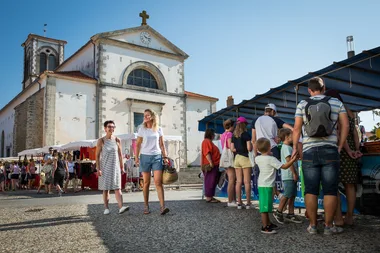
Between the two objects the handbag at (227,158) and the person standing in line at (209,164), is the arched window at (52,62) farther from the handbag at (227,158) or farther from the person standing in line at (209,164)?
the handbag at (227,158)

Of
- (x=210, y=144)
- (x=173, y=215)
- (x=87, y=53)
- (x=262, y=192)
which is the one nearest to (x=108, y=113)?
(x=87, y=53)

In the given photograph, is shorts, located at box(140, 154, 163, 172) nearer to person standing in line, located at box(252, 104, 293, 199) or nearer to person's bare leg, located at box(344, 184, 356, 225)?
person standing in line, located at box(252, 104, 293, 199)

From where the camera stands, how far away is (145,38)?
26734mm

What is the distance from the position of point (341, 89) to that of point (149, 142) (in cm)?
564

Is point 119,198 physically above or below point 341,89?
below

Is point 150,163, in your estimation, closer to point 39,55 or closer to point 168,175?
point 168,175

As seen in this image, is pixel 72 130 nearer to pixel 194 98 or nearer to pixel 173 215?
pixel 194 98

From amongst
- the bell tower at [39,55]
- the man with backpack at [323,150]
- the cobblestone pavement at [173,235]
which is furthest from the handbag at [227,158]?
the bell tower at [39,55]

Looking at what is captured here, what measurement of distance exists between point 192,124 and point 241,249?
2529cm

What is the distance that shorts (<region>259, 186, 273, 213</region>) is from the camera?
164 inches

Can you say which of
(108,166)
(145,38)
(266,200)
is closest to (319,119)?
(266,200)

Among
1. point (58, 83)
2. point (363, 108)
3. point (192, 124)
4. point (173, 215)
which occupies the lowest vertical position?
point (173, 215)

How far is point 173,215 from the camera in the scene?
5715 millimetres

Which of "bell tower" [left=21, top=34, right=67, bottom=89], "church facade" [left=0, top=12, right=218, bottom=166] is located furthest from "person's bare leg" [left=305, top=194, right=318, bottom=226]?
"bell tower" [left=21, top=34, right=67, bottom=89]
